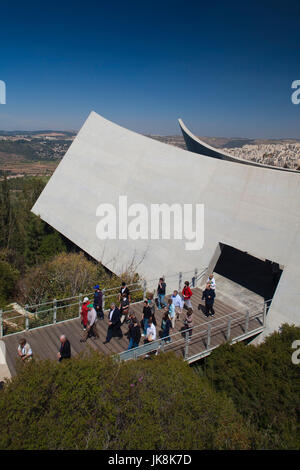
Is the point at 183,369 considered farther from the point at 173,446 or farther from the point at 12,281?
the point at 12,281

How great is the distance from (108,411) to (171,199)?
1008 centimetres

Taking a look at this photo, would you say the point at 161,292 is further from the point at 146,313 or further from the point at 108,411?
the point at 108,411

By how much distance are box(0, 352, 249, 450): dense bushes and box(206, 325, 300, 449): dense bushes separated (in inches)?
38.1

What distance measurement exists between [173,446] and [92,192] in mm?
13668

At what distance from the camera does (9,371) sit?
704 cm

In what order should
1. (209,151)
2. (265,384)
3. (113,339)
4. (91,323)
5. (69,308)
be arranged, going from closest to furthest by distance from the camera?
(265,384) < (91,323) < (113,339) < (69,308) < (209,151)

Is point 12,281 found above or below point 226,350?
below

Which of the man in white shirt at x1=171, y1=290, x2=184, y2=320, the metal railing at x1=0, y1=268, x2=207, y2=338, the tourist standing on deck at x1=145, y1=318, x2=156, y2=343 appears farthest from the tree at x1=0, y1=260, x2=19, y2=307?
the tourist standing on deck at x1=145, y1=318, x2=156, y2=343

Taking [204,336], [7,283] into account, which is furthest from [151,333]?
[7,283]

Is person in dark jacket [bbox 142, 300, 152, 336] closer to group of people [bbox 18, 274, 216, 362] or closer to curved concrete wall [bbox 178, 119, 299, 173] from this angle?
group of people [bbox 18, 274, 216, 362]

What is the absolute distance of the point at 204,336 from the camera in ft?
28.8

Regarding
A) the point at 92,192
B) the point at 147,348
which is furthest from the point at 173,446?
the point at 92,192

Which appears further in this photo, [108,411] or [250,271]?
[250,271]

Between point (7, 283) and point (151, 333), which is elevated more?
point (151, 333)
